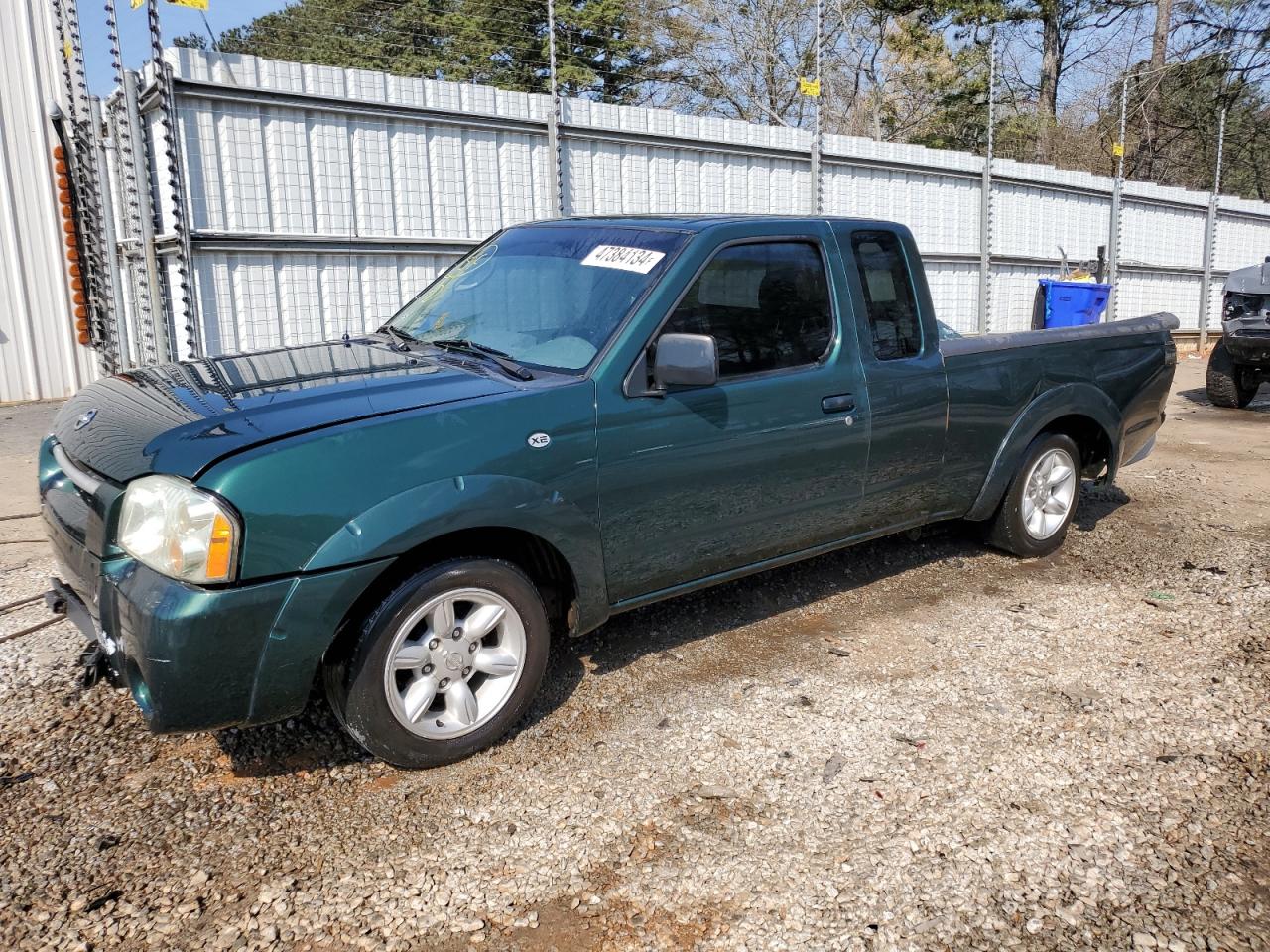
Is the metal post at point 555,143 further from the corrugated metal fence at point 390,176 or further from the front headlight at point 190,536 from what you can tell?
the front headlight at point 190,536

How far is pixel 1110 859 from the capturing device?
9.27ft

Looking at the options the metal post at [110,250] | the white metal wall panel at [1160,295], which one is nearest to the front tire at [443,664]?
the metal post at [110,250]

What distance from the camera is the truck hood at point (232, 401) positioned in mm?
2893

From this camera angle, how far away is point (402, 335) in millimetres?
4238

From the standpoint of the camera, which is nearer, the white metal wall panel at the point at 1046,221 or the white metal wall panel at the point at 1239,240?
the white metal wall panel at the point at 1046,221

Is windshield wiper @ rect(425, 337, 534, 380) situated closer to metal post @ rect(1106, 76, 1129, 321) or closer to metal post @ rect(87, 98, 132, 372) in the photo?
metal post @ rect(87, 98, 132, 372)

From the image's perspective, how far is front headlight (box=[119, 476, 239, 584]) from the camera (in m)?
2.71

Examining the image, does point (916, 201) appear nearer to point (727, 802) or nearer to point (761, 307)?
point (761, 307)

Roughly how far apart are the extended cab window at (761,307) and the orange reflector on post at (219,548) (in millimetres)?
1699

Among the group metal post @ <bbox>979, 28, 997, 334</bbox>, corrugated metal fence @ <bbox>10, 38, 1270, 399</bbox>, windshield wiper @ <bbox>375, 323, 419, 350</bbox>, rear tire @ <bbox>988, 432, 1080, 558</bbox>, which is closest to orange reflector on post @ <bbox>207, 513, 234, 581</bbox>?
windshield wiper @ <bbox>375, 323, 419, 350</bbox>

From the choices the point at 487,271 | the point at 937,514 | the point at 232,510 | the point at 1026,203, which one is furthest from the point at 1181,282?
the point at 232,510

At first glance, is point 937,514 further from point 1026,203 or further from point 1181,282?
point 1181,282

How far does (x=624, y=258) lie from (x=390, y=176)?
5.24 metres

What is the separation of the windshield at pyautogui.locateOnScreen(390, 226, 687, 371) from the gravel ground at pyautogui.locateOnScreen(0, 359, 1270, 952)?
1338 mm
